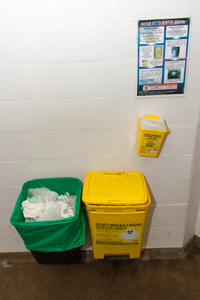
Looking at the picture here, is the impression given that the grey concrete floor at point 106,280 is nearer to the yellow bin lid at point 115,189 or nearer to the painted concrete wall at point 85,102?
the painted concrete wall at point 85,102

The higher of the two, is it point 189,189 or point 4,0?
point 4,0

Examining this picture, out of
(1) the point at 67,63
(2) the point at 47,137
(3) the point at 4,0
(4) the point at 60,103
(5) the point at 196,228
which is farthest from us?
(5) the point at 196,228

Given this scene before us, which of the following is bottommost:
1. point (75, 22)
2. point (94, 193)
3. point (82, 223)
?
point (82, 223)

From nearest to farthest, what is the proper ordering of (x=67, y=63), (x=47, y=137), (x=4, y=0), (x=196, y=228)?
(x=4, y=0) < (x=67, y=63) < (x=47, y=137) < (x=196, y=228)

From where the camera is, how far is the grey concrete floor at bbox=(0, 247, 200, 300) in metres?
1.55

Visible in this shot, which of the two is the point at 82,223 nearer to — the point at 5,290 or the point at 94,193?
the point at 94,193

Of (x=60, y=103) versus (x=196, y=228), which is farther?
(x=196, y=228)

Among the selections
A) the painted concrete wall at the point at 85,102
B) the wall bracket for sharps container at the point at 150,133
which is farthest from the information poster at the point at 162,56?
the wall bracket for sharps container at the point at 150,133

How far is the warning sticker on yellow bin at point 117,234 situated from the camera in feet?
4.51

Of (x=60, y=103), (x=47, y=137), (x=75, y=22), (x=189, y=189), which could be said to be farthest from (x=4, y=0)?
(x=189, y=189)

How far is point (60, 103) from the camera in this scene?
1306 mm

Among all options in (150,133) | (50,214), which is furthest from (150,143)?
(50,214)

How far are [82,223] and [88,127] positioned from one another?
69cm

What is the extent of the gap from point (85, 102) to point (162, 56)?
542mm
